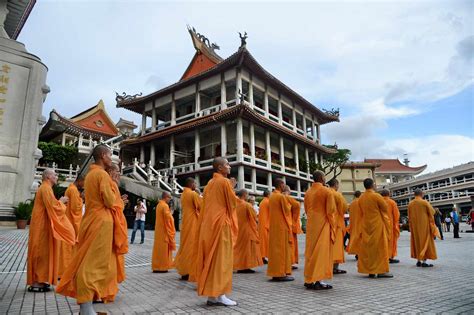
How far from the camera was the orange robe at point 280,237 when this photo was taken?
5964mm

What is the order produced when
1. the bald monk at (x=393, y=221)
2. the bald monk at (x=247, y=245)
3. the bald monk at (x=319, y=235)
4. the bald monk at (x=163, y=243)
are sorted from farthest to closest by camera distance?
the bald monk at (x=393, y=221) → the bald monk at (x=247, y=245) → the bald monk at (x=163, y=243) → the bald monk at (x=319, y=235)

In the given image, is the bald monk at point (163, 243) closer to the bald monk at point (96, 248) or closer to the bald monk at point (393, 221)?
the bald monk at point (96, 248)

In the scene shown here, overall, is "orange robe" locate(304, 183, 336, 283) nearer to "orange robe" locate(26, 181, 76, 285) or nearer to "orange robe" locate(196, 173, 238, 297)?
"orange robe" locate(196, 173, 238, 297)

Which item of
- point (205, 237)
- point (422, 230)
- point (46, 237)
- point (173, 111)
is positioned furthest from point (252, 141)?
point (205, 237)

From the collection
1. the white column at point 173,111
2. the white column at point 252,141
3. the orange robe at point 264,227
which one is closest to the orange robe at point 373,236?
the orange robe at point 264,227

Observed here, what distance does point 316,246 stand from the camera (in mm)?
5328

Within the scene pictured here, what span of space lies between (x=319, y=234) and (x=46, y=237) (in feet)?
13.7

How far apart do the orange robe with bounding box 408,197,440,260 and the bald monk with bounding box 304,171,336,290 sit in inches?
139

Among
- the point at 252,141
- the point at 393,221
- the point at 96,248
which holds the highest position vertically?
the point at 252,141

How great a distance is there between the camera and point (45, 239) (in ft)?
16.8

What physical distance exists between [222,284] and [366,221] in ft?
11.9

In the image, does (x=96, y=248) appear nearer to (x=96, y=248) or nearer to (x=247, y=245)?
(x=96, y=248)

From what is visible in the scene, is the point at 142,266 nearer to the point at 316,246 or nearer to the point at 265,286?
the point at 265,286

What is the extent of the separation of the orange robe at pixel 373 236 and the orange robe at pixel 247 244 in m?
2.11
